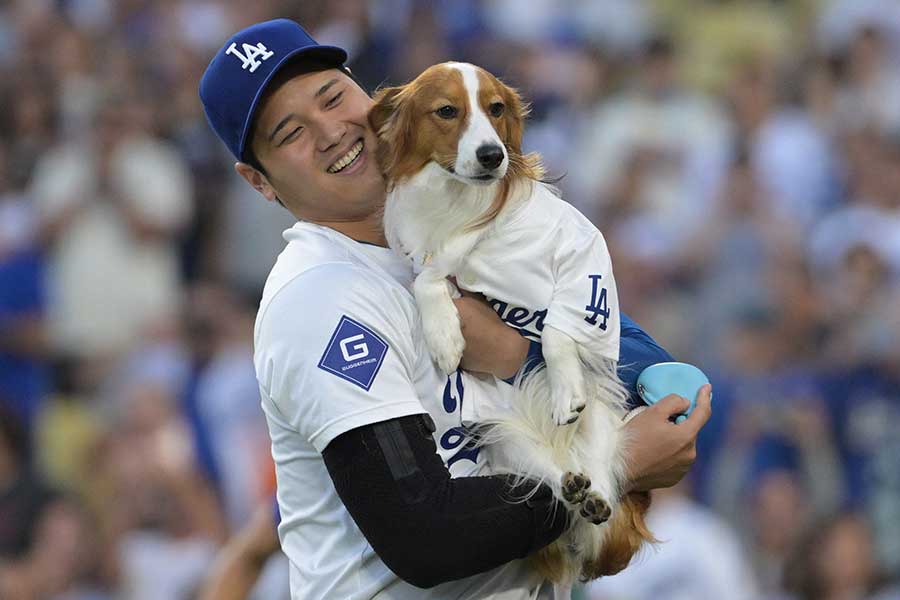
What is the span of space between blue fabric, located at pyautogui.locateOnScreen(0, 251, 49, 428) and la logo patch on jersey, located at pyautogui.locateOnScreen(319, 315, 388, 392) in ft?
17.2

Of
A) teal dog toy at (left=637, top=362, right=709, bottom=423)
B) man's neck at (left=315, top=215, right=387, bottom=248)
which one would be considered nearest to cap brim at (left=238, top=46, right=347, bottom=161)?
man's neck at (left=315, top=215, right=387, bottom=248)

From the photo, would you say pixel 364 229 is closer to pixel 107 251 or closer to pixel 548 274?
pixel 548 274

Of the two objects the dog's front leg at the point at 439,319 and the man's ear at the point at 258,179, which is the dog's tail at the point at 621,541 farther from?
the man's ear at the point at 258,179

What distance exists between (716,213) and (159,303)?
2955 mm

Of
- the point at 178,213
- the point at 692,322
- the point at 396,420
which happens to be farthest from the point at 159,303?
the point at 396,420

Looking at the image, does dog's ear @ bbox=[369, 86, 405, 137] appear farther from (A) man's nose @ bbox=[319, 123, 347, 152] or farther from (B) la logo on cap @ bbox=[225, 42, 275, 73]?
(B) la logo on cap @ bbox=[225, 42, 275, 73]

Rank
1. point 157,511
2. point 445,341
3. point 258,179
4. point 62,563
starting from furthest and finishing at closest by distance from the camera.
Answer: point 157,511
point 62,563
point 258,179
point 445,341

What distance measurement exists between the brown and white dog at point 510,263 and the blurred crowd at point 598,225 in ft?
8.59

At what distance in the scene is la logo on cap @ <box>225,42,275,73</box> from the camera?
2.87 m

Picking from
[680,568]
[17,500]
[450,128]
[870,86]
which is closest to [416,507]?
[450,128]

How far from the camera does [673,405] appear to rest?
2.82 meters

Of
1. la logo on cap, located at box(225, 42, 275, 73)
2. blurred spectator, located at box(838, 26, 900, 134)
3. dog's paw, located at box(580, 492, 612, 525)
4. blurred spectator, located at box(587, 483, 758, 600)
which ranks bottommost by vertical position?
blurred spectator, located at box(587, 483, 758, 600)

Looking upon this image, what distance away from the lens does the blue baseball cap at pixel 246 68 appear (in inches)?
113

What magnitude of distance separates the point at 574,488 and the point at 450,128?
765mm
